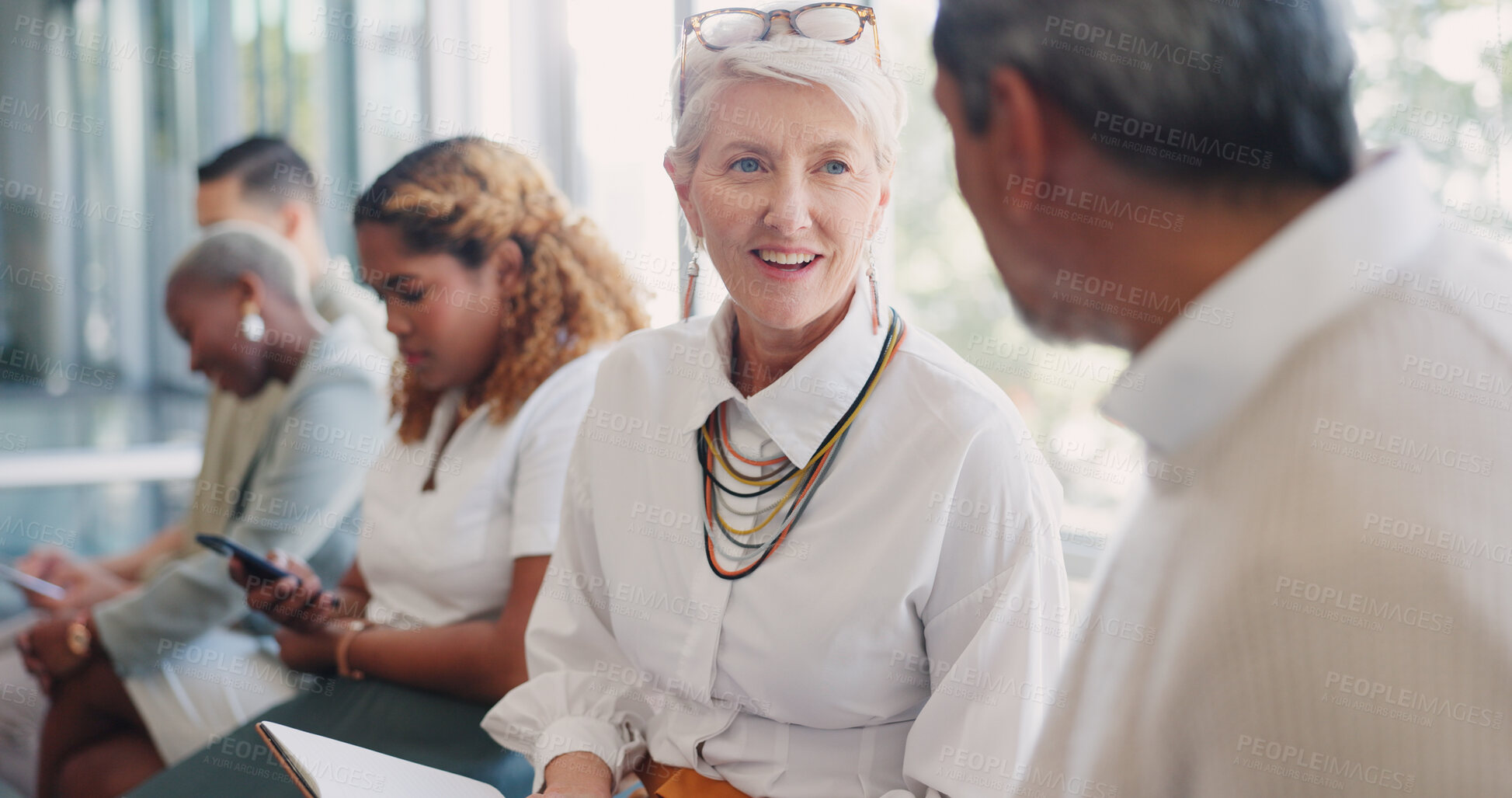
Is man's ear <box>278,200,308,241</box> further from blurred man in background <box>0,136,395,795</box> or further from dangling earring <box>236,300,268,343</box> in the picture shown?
dangling earring <box>236,300,268,343</box>

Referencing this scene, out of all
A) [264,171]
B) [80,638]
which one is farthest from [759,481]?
[264,171]

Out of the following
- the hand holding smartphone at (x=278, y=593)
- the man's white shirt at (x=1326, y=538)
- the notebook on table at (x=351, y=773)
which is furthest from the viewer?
the hand holding smartphone at (x=278, y=593)

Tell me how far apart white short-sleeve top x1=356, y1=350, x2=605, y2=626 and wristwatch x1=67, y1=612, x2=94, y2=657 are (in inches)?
32.4

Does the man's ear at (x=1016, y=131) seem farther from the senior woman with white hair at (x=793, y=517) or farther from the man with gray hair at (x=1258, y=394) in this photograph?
the senior woman with white hair at (x=793, y=517)

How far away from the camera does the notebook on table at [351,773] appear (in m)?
1.09

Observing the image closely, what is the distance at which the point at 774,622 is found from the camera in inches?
46.2

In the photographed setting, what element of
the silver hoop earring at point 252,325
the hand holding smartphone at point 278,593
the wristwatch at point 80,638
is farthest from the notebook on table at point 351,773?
the silver hoop earring at point 252,325

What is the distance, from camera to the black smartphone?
66.9 inches

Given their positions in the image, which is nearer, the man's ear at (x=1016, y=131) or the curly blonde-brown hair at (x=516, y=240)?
the man's ear at (x=1016, y=131)

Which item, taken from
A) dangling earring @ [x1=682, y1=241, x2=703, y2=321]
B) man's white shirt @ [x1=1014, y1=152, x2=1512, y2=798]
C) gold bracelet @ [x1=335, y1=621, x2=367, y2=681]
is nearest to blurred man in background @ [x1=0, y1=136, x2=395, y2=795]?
gold bracelet @ [x1=335, y1=621, x2=367, y2=681]

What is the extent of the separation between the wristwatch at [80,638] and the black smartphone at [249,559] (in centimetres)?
67

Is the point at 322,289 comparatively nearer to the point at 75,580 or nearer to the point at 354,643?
the point at 75,580

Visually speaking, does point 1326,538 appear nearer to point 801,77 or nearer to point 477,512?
point 801,77

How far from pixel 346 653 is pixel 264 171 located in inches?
71.5
